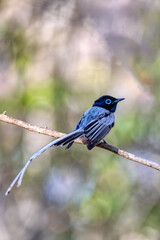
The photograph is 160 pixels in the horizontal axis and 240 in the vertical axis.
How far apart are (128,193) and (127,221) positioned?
0.44m

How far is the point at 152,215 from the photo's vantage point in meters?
6.15

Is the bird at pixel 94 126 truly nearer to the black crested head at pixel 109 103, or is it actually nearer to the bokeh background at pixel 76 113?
the black crested head at pixel 109 103

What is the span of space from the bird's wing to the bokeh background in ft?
4.34

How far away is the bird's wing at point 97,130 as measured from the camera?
4.15 metres

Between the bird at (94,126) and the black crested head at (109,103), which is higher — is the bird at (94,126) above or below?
below

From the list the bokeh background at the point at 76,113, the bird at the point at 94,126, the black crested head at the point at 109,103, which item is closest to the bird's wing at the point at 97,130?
the bird at the point at 94,126

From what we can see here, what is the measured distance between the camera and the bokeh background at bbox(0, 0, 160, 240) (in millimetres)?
6148

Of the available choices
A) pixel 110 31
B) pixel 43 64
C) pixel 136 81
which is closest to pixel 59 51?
pixel 43 64

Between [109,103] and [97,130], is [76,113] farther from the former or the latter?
[97,130]

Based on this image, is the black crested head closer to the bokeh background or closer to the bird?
the bird

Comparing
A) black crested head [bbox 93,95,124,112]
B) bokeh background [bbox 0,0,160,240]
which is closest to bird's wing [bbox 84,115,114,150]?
black crested head [bbox 93,95,124,112]

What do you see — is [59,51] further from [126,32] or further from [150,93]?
[150,93]

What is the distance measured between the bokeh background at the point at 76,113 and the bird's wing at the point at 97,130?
1323mm

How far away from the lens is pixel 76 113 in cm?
654
